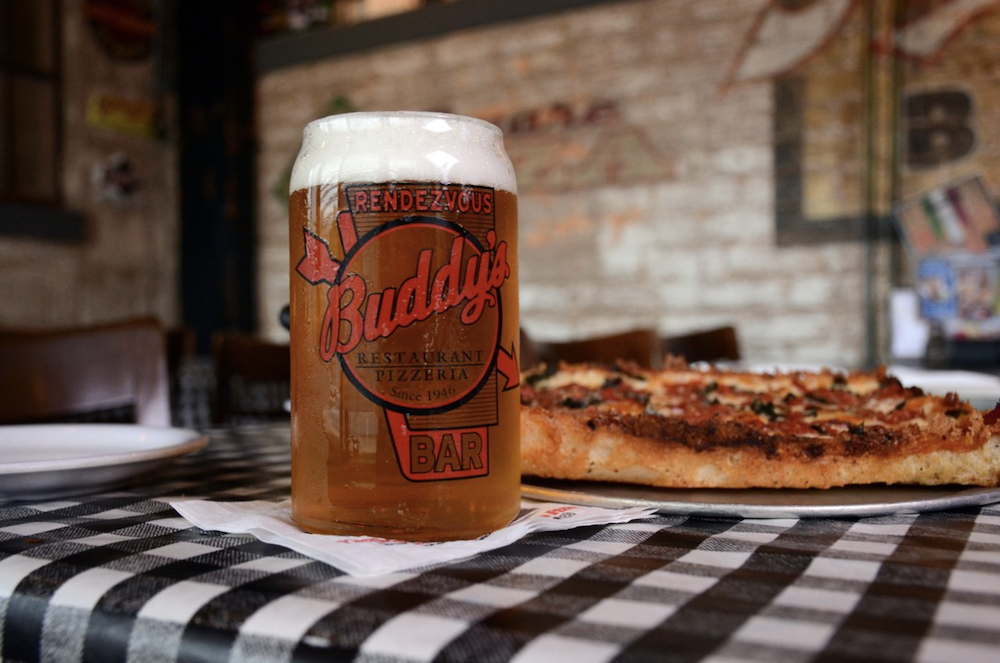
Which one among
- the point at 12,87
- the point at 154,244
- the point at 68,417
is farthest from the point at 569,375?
the point at 154,244

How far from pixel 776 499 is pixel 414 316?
33 centimetres

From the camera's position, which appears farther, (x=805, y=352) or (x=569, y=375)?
(x=805, y=352)

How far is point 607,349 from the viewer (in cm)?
251

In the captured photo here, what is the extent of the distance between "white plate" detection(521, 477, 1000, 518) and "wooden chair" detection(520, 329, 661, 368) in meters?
1.76

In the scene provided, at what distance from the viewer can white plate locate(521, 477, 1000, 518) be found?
0.59 meters

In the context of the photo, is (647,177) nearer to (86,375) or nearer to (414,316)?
(86,375)

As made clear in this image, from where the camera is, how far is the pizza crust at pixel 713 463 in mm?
665

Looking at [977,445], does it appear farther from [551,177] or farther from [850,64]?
[551,177]

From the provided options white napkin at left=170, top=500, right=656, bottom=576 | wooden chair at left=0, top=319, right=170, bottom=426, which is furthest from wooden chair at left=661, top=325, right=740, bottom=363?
white napkin at left=170, top=500, right=656, bottom=576

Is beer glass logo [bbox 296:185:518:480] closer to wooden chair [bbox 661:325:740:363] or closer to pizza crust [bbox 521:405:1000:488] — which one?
pizza crust [bbox 521:405:1000:488]

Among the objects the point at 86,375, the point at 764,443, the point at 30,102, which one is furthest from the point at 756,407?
the point at 30,102

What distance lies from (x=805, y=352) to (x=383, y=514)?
3732mm

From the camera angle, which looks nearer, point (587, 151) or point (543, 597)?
point (543, 597)

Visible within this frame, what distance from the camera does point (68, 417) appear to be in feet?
4.90
